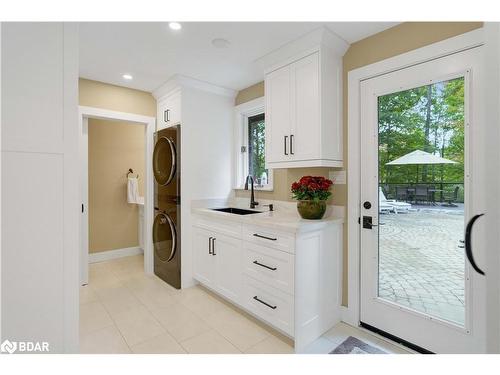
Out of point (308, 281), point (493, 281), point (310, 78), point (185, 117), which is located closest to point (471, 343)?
point (308, 281)

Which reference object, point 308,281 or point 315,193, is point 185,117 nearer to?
point 315,193

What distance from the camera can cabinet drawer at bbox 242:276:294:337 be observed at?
Result: 6.18ft

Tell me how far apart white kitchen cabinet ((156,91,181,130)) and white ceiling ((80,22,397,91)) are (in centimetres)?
23

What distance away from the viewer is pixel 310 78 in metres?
2.07

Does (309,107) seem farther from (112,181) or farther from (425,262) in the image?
(112,181)

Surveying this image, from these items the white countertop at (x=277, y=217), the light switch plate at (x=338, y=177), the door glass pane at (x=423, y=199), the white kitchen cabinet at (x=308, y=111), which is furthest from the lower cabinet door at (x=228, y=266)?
the door glass pane at (x=423, y=199)

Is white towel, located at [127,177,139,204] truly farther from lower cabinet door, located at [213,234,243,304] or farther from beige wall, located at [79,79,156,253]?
lower cabinet door, located at [213,234,243,304]

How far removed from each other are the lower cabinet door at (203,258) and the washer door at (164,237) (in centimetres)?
27

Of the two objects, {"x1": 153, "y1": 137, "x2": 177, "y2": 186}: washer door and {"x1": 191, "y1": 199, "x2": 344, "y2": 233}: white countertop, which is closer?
{"x1": 191, "y1": 199, "x2": 344, "y2": 233}: white countertop

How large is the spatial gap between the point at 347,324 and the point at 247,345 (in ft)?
2.97

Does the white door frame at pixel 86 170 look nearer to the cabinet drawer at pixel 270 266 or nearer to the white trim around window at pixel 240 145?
the white trim around window at pixel 240 145


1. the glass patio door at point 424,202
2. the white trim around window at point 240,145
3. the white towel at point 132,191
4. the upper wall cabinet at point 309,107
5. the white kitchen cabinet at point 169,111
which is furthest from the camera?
the white towel at point 132,191

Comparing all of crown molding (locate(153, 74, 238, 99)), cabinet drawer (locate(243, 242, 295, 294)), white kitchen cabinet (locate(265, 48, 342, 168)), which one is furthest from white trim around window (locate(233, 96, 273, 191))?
cabinet drawer (locate(243, 242, 295, 294))

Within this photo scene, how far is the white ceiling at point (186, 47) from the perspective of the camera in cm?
192
